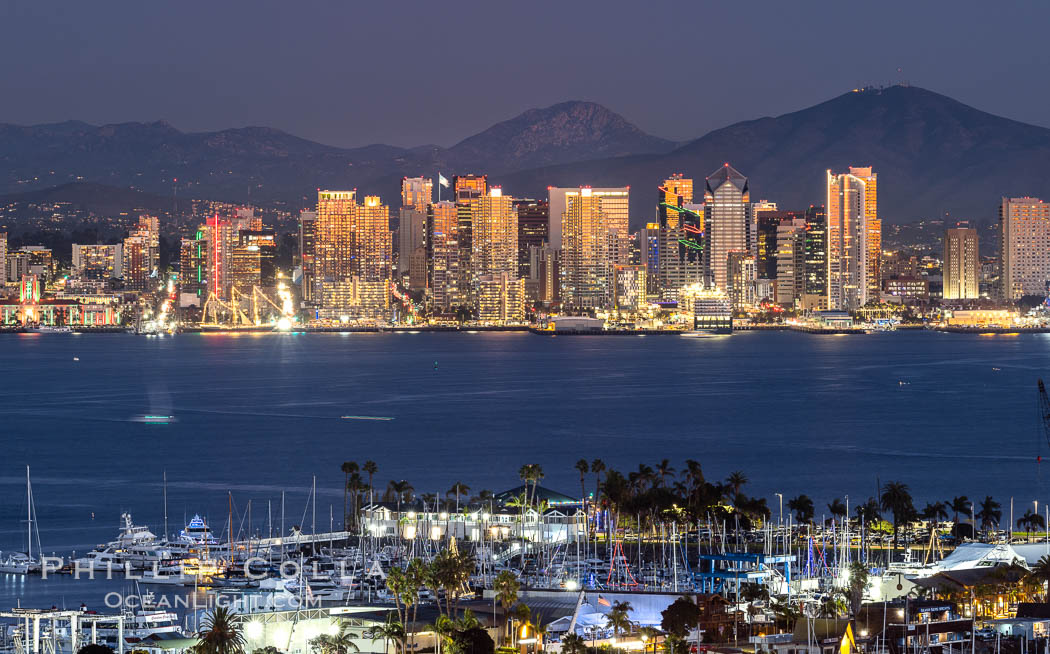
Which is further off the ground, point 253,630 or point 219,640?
point 219,640

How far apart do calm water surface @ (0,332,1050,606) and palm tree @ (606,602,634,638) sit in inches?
562

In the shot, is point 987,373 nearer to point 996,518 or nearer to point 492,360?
point 492,360

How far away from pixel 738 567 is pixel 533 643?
23.6ft

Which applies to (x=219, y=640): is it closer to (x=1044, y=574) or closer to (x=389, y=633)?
(x=389, y=633)

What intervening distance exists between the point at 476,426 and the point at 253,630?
45.4m

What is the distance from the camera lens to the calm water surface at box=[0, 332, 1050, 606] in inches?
1918

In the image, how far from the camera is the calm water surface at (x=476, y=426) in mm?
48719

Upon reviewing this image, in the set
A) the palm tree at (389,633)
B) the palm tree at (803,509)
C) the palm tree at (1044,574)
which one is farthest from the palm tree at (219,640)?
the palm tree at (803,509)

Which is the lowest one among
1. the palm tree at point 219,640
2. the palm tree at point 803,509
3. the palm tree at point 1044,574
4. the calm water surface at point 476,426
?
the calm water surface at point 476,426

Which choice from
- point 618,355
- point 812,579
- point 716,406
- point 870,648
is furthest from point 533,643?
point 618,355

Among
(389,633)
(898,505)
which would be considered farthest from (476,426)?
(389,633)

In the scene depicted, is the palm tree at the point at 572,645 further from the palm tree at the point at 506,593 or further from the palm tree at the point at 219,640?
the palm tree at the point at 219,640

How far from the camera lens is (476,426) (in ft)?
225

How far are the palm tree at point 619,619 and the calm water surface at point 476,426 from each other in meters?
14.3
